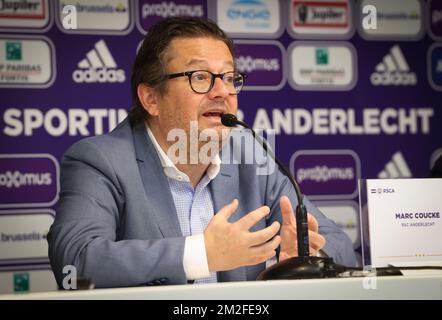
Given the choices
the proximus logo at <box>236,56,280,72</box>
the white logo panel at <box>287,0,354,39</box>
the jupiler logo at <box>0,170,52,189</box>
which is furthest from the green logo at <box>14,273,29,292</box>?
the white logo panel at <box>287,0,354,39</box>

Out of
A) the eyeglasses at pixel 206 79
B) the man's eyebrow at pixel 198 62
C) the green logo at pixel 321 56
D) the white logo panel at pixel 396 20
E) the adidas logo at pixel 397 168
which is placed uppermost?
the white logo panel at pixel 396 20

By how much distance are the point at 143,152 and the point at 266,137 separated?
1163mm

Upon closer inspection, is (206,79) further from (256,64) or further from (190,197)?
(256,64)

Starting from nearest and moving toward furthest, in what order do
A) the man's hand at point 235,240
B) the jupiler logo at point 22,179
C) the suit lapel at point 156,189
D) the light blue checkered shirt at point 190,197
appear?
the man's hand at point 235,240 → the suit lapel at point 156,189 → the light blue checkered shirt at point 190,197 → the jupiler logo at point 22,179

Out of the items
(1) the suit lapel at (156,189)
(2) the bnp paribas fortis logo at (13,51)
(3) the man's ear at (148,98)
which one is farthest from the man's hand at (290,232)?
(2) the bnp paribas fortis logo at (13,51)

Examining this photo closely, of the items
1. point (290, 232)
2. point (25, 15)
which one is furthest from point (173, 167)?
point (25, 15)

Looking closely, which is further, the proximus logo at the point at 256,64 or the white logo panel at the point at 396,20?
the white logo panel at the point at 396,20

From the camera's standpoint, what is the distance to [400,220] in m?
1.66

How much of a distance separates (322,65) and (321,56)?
0.16 feet

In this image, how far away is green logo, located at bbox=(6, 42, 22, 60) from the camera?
2.95m

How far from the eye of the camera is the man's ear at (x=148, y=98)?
2379 millimetres

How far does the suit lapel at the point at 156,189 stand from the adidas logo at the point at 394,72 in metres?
1.71

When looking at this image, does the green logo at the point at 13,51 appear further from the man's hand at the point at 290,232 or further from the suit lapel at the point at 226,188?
the man's hand at the point at 290,232
